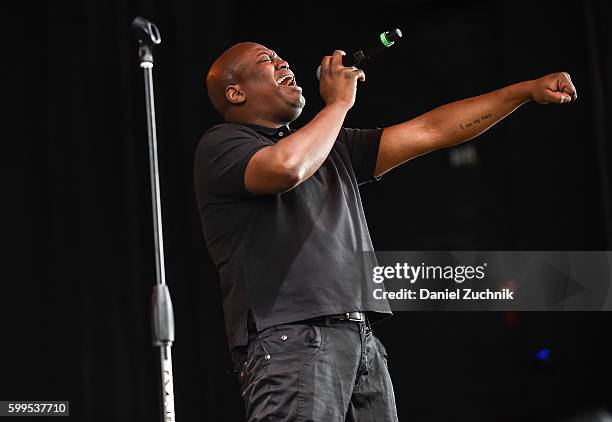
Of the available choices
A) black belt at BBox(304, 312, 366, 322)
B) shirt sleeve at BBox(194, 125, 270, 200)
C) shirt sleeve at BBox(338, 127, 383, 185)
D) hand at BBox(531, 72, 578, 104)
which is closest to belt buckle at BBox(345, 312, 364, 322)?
black belt at BBox(304, 312, 366, 322)

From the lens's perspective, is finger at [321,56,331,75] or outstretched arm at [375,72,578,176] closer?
finger at [321,56,331,75]

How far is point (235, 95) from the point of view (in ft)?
7.08

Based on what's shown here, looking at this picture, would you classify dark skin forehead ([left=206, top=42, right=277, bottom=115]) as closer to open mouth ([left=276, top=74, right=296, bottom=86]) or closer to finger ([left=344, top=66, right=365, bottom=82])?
open mouth ([left=276, top=74, right=296, bottom=86])

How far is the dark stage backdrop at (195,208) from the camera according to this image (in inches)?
120

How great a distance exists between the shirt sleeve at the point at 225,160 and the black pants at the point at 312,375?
0.30 meters

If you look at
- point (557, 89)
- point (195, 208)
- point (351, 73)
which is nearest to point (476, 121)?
point (557, 89)

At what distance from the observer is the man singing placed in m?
1.81

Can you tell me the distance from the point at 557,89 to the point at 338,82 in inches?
19.6

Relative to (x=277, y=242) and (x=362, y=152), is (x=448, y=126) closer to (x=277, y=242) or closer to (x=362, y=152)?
(x=362, y=152)

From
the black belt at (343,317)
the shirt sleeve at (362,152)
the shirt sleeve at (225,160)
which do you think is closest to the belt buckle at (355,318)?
the black belt at (343,317)

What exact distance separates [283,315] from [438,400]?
1.50m

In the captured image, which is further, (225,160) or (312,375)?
(225,160)

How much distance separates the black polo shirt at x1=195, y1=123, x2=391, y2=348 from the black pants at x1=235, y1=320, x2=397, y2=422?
0.11ft

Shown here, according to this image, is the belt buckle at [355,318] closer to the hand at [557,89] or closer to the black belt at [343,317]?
the black belt at [343,317]
